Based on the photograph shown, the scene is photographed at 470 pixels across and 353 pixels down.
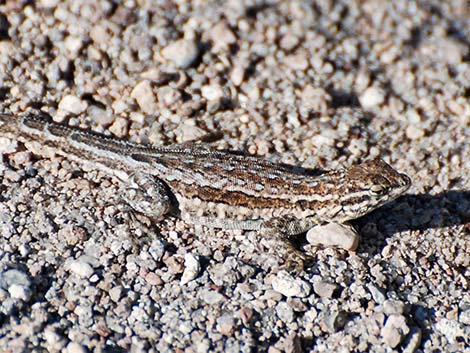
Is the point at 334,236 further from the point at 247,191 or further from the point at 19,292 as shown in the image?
the point at 19,292

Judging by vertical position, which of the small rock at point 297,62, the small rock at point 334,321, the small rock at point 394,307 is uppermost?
the small rock at point 297,62

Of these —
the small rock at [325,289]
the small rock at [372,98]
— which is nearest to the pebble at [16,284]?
the small rock at [325,289]

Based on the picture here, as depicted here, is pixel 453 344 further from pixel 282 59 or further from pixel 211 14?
pixel 211 14

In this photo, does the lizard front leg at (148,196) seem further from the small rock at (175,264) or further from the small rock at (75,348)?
the small rock at (75,348)

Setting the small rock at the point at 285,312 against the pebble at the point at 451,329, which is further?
the pebble at the point at 451,329

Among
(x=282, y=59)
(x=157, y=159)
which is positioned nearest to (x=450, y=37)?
(x=282, y=59)
